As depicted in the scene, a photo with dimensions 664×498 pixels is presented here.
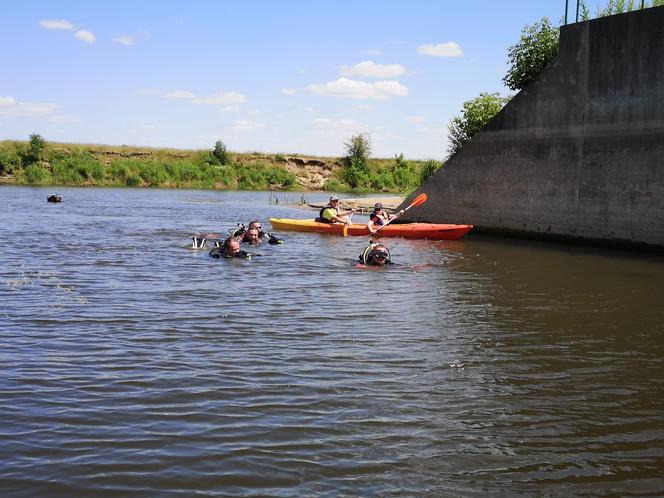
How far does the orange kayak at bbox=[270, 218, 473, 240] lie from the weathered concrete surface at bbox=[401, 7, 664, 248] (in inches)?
53.7

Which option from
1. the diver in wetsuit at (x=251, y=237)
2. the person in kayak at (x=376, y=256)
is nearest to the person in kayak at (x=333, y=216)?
the diver in wetsuit at (x=251, y=237)

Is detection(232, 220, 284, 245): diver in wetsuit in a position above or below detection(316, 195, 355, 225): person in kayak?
below

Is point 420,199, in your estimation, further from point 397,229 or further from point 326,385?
point 326,385

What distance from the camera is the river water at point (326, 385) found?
439 centimetres

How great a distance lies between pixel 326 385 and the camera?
6172mm

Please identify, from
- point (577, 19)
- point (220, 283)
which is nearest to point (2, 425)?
point (220, 283)

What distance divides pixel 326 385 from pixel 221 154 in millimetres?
71315

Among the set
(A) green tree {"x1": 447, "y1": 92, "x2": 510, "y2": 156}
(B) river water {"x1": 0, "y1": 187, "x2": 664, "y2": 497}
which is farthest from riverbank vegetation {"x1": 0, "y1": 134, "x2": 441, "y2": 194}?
(B) river water {"x1": 0, "y1": 187, "x2": 664, "y2": 497}

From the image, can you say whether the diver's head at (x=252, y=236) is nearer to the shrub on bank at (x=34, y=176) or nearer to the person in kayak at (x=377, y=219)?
the person in kayak at (x=377, y=219)

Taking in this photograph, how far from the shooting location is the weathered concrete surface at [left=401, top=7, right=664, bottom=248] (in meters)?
16.8

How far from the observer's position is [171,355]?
7.05 meters

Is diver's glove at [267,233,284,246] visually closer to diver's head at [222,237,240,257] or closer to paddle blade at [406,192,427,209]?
diver's head at [222,237,240,257]

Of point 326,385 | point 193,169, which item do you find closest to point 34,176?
point 193,169

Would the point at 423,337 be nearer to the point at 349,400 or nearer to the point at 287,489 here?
the point at 349,400
